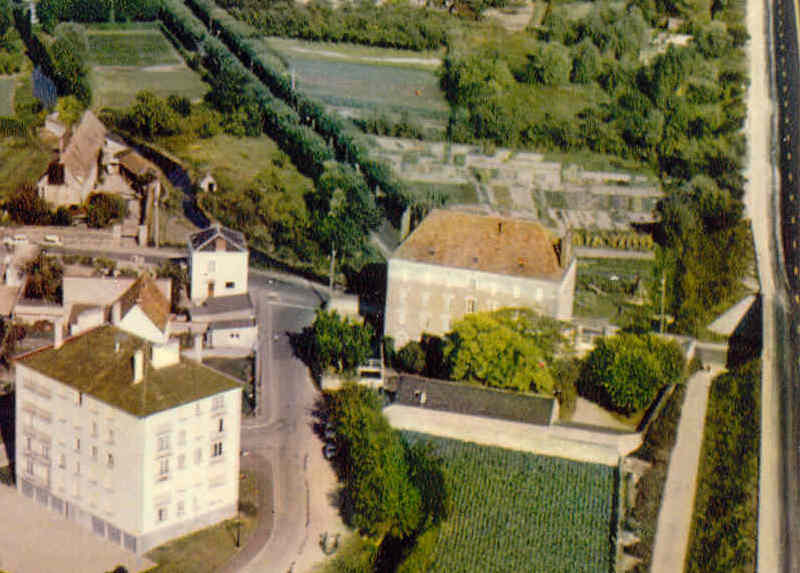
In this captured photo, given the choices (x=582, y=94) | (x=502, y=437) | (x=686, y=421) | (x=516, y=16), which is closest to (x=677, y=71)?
(x=582, y=94)

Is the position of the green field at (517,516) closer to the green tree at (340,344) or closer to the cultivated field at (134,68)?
the green tree at (340,344)

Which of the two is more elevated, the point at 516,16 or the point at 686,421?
the point at 516,16

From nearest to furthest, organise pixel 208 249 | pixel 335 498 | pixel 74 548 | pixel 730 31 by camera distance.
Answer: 1. pixel 74 548
2. pixel 335 498
3. pixel 208 249
4. pixel 730 31

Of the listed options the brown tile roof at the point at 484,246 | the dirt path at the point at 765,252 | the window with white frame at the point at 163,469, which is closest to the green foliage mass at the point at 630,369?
the brown tile roof at the point at 484,246

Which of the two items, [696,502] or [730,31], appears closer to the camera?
[696,502]

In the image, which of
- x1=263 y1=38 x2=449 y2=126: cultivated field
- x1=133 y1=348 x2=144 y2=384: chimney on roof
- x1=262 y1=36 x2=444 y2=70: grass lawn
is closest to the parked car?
x1=133 y1=348 x2=144 y2=384: chimney on roof

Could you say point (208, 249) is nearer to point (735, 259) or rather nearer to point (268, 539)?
point (268, 539)

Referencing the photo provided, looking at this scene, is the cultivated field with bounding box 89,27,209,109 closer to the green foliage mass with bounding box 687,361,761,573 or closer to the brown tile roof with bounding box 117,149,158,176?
the brown tile roof with bounding box 117,149,158,176
